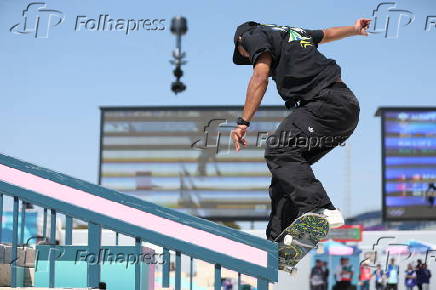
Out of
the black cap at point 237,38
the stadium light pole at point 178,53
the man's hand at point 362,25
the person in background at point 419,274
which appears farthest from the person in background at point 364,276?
the black cap at point 237,38

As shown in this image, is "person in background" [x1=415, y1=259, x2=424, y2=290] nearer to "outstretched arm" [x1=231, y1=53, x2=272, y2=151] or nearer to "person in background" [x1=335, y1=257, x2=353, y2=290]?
"person in background" [x1=335, y1=257, x2=353, y2=290]

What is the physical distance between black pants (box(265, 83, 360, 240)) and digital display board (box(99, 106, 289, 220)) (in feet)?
79.9

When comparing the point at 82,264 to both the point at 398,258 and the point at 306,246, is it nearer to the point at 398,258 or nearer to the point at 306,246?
the point at 306,246

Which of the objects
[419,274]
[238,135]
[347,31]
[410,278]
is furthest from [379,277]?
[238,135]

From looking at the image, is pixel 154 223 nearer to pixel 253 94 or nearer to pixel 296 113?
pixel 253 94

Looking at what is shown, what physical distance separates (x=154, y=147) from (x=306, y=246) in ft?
83.9

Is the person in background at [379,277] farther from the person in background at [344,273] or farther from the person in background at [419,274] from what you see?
the person in background at [419,274]

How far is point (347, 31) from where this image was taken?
3801 millimetres

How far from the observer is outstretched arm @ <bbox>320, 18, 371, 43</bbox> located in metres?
3.77

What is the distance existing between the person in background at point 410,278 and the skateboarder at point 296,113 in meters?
17.8

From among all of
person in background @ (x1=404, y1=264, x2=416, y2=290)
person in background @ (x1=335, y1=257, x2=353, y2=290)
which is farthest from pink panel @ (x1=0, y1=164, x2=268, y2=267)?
person in background @ (x1=404, y1=264, x2=416, y2=290)

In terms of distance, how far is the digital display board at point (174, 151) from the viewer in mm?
28031

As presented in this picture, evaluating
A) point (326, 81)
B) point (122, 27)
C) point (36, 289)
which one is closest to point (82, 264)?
point (36, 289)

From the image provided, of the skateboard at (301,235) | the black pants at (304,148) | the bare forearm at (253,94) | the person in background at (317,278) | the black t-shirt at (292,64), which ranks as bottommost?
the person in background at (317,278)
